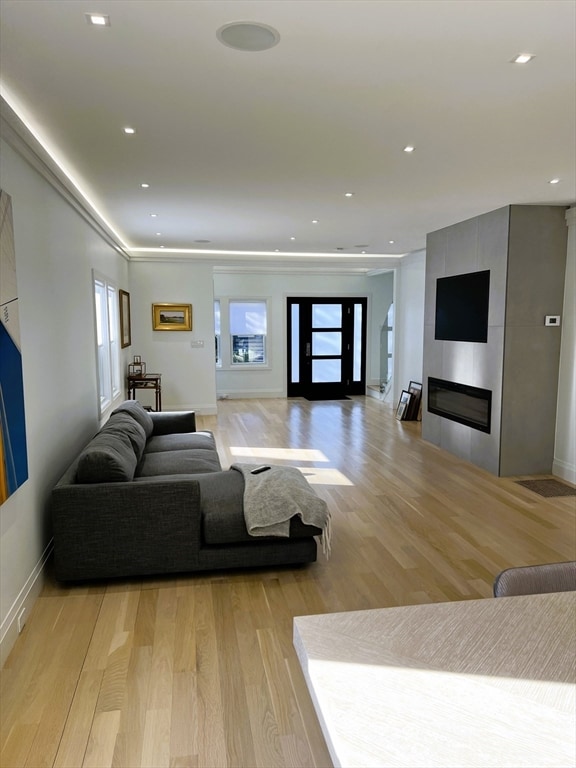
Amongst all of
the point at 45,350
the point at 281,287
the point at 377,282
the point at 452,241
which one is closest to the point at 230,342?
the point at 281,287

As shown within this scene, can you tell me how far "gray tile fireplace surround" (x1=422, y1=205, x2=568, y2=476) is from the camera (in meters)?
4.86

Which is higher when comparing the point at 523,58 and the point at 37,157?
the point at 523,58

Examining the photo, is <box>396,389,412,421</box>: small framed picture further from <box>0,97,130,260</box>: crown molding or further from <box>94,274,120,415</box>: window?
<box>0,97,130,260</box>: crown molding

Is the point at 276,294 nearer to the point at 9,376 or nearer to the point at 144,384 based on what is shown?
the point at 144,384

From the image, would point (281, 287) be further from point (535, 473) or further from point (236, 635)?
point (236, 635)

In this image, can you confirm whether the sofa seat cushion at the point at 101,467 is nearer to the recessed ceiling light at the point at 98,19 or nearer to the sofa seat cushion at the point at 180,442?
the sofa seat cushion at the point at 180,442

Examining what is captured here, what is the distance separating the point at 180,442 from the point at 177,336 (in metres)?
3.89

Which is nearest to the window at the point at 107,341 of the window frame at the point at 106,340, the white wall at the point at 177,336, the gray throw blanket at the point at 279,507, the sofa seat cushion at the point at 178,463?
the window frame at the point at 106,340

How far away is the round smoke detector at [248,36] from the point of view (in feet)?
6.27

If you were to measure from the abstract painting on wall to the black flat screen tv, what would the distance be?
168 inches

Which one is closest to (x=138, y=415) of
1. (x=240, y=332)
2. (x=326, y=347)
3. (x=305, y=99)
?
(x=305, y=99)

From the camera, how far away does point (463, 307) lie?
5582 millimetres

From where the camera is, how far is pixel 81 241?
4484 millimetres

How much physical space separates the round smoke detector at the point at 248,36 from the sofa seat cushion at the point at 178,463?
108 inches
